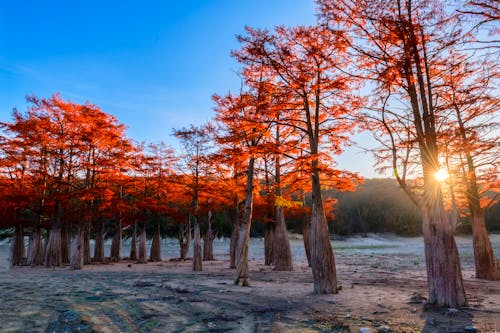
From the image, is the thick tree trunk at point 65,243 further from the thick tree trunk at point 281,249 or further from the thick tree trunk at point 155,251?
the thick tree trunk at point 281,249

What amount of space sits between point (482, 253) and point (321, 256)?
9860mm

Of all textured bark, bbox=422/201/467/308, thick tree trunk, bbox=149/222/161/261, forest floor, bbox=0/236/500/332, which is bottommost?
thick tree trunk, bbox=149/222/161/261

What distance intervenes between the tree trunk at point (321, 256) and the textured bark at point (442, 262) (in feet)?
9.79

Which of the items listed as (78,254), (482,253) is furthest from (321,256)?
(78,254)

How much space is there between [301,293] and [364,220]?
201 feet

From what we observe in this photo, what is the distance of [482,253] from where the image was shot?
1532cm

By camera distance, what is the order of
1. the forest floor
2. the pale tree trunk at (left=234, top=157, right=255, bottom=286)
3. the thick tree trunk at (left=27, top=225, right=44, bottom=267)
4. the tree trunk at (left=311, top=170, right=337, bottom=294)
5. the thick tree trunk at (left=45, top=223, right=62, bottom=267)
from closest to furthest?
the forest floor, the tree trunk at (left=311, top=170, right=337, bottom=294), the pale tree trunk at (left=234, top=157, right=255, bottom=286), the thick tree trunk at (left=45, top=223, right=62, bottom=267), the thick tree trunk at (left=27, top=225, right=44, bottom=267)

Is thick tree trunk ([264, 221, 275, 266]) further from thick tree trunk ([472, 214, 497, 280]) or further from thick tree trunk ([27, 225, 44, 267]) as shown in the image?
thick tree trunk ([27, 225, 44, 267])

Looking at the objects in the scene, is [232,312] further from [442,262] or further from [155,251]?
[155,251]

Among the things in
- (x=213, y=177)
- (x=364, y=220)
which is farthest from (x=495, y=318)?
(x=364, y=220)

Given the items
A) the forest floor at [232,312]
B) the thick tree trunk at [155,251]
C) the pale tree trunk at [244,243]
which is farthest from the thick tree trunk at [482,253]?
the thick tree trunk at [155,251]

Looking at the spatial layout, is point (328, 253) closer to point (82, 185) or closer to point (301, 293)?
point (301, 293)

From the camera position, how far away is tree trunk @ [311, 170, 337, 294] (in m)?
10.5

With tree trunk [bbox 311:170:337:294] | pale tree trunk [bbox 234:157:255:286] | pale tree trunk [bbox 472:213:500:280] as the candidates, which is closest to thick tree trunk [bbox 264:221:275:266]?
pale tree trunk [bbox 234:157:255:286]
